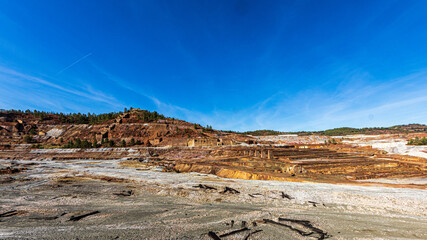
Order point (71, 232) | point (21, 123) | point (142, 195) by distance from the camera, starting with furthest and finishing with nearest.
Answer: point (21, 123)
point (142, 195)
point (71, 232)

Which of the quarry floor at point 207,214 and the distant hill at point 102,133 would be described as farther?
the distant hill at point 102,133

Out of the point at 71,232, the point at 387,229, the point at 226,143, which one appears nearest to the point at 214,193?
the point at 71,232

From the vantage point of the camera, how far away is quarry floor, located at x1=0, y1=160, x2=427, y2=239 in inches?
197

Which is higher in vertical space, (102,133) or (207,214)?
(102,133)

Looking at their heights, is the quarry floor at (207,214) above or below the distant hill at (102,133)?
below

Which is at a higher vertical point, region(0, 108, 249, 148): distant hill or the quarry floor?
region(0, 108, 249, 148): distant hill

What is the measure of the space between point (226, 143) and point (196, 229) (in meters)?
51.2

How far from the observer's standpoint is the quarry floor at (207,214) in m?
5.01

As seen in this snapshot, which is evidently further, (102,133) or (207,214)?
(102,133)

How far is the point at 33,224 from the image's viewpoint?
552 cm

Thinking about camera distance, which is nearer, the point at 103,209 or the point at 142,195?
the point at 103,209

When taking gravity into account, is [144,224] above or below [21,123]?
below

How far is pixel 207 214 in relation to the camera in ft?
21.2

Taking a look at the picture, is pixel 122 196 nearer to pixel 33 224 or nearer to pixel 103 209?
pixel 103 209
